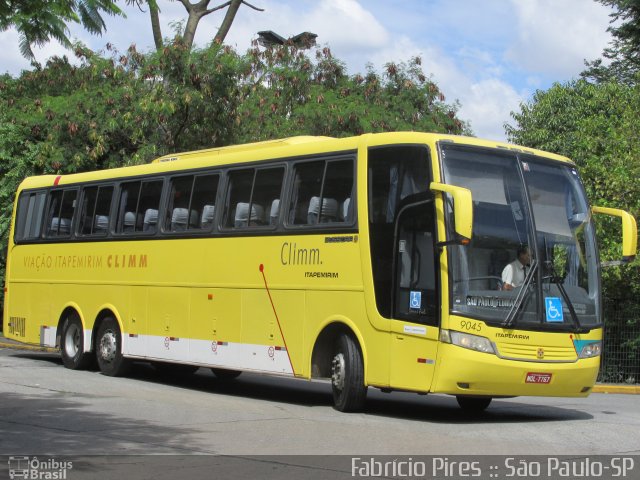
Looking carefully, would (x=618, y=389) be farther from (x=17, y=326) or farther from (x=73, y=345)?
(x=17, y=326)

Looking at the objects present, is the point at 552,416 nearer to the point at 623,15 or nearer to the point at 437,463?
the point at 437,463

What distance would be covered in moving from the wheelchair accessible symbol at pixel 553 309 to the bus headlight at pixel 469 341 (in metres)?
0.90

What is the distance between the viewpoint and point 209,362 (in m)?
16.2

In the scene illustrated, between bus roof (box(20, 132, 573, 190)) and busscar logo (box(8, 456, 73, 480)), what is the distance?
6.09 metres

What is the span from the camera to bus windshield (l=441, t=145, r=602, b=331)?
1228 cm

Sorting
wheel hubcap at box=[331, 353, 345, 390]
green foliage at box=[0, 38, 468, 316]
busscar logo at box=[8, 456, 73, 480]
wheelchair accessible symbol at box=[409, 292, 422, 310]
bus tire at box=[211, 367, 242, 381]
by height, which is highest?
green foliage at box=[0, 38, 468, 316]

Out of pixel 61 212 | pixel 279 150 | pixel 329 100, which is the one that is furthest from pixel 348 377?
pixel 329 100

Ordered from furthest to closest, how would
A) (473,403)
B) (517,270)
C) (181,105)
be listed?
(181,105), (473,403), (517,270)

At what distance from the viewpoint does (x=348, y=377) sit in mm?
13297

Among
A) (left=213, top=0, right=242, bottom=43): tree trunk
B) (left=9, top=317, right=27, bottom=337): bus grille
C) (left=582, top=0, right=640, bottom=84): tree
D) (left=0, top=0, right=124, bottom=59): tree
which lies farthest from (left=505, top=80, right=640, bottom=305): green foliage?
(left=0, top=0, right=124, bottom=59): tree

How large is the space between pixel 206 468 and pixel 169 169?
9398 millimetres

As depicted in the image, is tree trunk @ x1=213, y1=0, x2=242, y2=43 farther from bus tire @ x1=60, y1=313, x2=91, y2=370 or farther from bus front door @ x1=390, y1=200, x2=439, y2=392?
bus front door @ x1=390, y1=200, x2=439, y2=392

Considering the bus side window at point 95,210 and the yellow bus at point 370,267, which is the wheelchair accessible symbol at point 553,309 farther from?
the bus side window at point 95,210

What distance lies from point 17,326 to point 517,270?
488 inches
